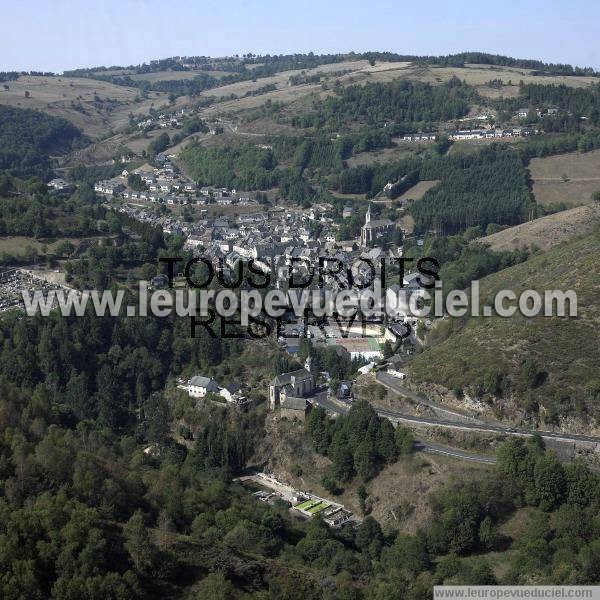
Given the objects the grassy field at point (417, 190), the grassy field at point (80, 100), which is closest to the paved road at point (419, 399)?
the grassy field at point (417, 190)

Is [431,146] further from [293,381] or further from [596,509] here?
[596,509]

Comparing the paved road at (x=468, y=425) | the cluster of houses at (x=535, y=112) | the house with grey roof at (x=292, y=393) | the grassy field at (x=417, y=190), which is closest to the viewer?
the paved road at (x=468, y=425)

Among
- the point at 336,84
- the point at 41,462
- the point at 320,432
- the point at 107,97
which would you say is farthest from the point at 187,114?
the point at 41,462

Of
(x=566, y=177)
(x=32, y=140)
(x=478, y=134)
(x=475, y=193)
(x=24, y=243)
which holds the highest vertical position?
(x=32, y=140)

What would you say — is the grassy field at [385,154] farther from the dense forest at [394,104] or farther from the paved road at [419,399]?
the paved road at [419,399]

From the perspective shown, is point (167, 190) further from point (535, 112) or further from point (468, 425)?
point (468, 425)

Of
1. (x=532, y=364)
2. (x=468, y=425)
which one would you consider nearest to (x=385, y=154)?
(x=532, y=364)
